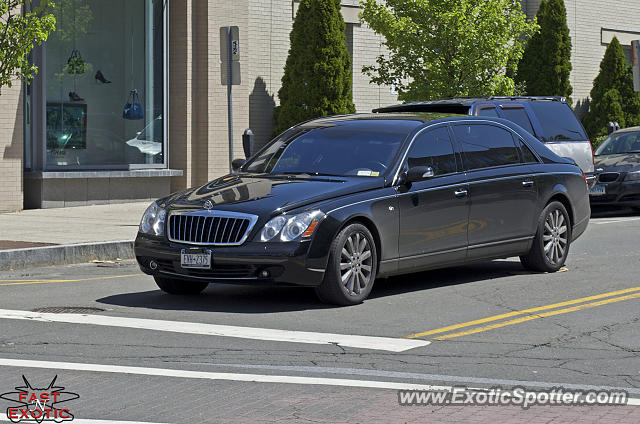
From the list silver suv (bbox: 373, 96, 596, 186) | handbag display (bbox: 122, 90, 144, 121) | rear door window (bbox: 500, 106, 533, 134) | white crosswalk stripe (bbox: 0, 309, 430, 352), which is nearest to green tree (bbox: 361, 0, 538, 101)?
silver suv (bbox: 373, 96, 596, 186)

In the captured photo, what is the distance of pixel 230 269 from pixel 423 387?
3232mm

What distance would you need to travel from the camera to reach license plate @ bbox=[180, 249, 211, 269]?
9.95 m

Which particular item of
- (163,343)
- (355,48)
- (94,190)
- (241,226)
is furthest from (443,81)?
(163,343)

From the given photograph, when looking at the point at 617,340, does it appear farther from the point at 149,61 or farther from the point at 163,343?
the point at 149,61

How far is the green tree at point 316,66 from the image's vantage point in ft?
80.4

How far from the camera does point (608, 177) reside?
21.0m

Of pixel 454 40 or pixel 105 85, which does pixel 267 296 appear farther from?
pixel 454 40

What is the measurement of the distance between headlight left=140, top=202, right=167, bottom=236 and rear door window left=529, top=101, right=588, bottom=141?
27.4 ft

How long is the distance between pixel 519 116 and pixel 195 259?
27.7ft

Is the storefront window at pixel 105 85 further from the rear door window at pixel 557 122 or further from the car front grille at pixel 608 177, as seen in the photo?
the car front grille at pixel 608 177

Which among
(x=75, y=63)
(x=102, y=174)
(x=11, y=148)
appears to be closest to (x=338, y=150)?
(x=11, y=148)

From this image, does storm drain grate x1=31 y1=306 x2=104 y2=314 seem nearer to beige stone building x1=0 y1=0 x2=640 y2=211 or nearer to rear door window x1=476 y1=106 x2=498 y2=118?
rear door window x1=476 y1=106 x2=498 y2=118

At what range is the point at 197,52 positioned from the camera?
74.4 feet

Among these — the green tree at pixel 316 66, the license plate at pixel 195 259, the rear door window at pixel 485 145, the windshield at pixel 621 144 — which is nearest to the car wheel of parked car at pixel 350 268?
the license plate at pixel 195 259
